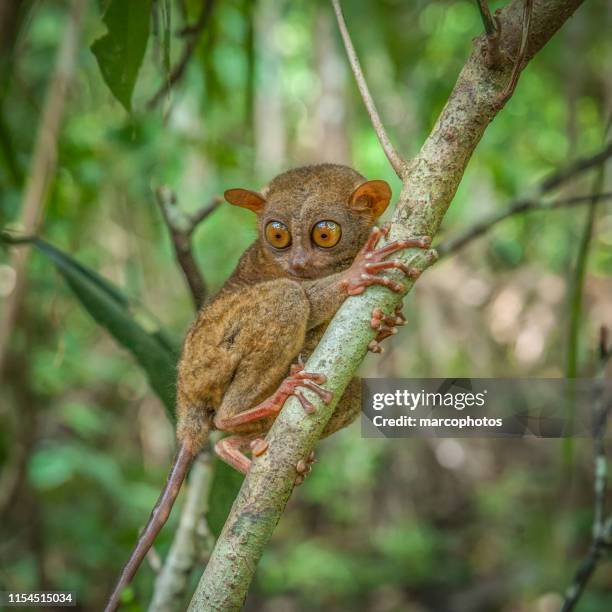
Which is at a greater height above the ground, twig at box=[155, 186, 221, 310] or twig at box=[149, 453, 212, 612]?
twig at box=[155, 186, 221, 310]

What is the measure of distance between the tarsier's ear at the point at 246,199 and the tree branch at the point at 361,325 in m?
1.04

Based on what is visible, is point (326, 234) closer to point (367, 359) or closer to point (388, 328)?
point (388, 328)

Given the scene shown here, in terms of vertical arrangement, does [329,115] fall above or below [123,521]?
above

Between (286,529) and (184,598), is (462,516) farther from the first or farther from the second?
(184,598)

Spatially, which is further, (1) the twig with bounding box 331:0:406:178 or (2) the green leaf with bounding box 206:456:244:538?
(2) the green leaf with bounding box 206:456:244:538

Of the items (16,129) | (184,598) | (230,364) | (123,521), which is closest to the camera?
(230,364)

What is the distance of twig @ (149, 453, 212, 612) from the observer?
99.7 inches

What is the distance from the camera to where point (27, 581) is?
4.79 meters

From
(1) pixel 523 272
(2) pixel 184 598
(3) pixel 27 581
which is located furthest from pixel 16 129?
(1) pixel 523 272

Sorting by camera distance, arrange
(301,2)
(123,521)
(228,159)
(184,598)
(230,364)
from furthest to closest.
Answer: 1. (301,2)
2. (123,521)
3. (228,159)
4. (184,598)
5. (230,364)

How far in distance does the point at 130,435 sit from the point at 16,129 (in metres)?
3.70

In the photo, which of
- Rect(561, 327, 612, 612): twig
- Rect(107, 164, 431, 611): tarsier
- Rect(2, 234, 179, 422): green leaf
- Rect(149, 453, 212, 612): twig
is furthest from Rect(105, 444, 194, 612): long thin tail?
Rect(561, 327, 612, 612): twig

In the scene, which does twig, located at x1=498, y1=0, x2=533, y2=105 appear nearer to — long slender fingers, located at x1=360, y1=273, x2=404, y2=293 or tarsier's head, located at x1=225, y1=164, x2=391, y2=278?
long slender fingers, located at x1=360, y1=273, x2=404, y2=293

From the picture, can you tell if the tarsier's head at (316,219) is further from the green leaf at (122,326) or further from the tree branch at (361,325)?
the tree branch at (361,325)
